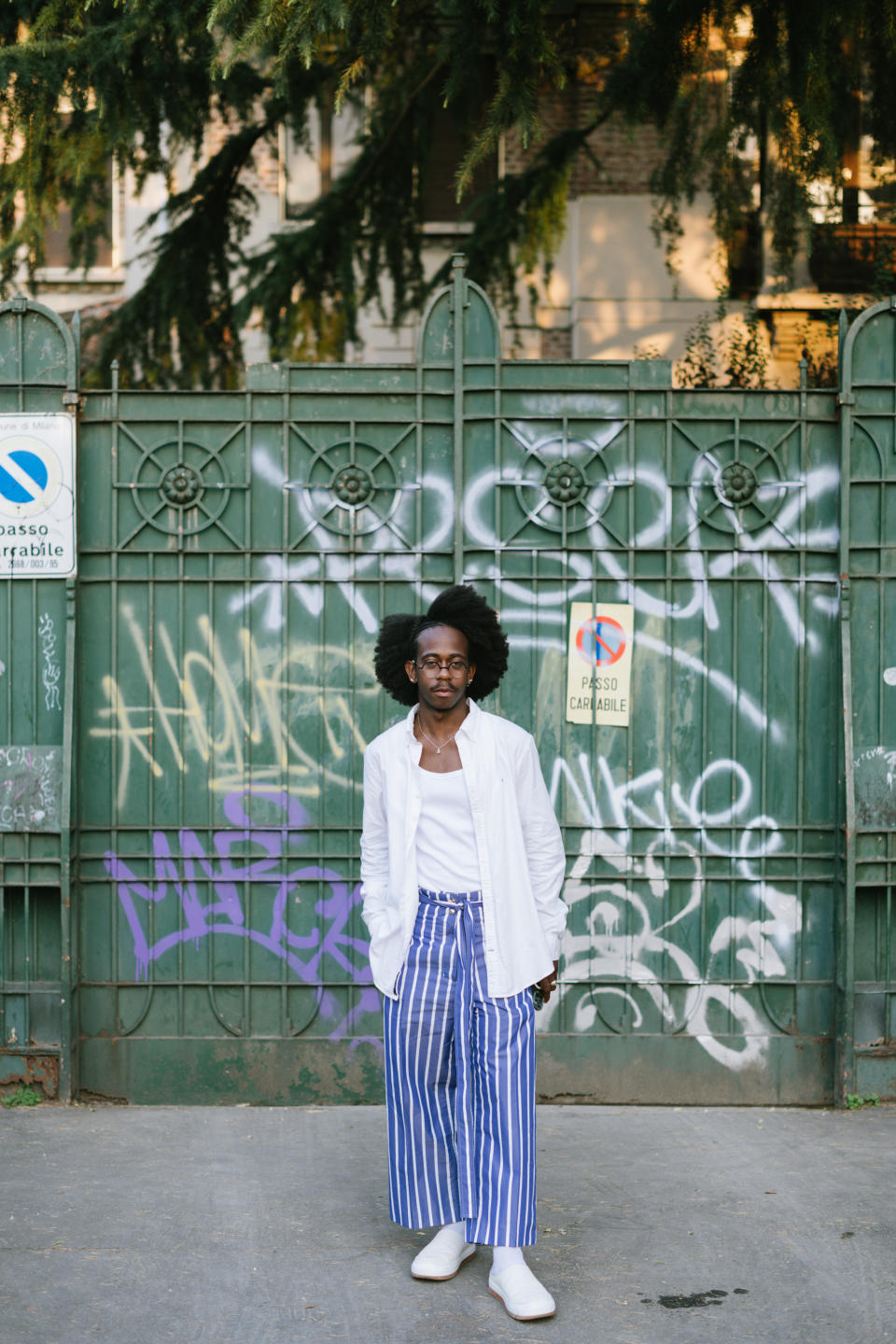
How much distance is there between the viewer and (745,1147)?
A: 5.26 metres

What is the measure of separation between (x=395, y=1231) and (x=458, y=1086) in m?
0.77

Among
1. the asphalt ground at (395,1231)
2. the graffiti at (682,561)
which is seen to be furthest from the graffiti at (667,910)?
the graffiti at (682,561)

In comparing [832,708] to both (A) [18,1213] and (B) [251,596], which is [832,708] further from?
(A) [18,1213]

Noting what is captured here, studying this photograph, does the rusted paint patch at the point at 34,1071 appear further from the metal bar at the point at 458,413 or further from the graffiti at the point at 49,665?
the metal bar at the point at 458,413

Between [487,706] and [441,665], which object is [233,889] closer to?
[487,706]

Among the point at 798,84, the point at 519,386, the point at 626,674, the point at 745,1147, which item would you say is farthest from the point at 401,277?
the point at 745,1147

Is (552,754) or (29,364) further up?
(29,364)

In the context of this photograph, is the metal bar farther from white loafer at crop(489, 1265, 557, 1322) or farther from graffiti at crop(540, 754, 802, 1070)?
white loafer at crop(489, 1265, 557, 1322)

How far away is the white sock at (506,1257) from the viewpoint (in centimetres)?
389

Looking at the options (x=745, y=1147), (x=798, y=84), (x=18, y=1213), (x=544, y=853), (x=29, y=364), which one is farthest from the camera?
(x=798, y=84)

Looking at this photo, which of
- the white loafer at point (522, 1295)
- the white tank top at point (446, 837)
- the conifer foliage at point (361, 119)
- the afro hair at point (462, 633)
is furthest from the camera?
the conifer foliage at point (361, 119)

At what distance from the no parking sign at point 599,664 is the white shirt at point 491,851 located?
169 centimetres

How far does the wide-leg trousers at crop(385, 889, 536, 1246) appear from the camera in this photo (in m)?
3.92

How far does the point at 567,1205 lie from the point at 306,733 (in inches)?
87.3
